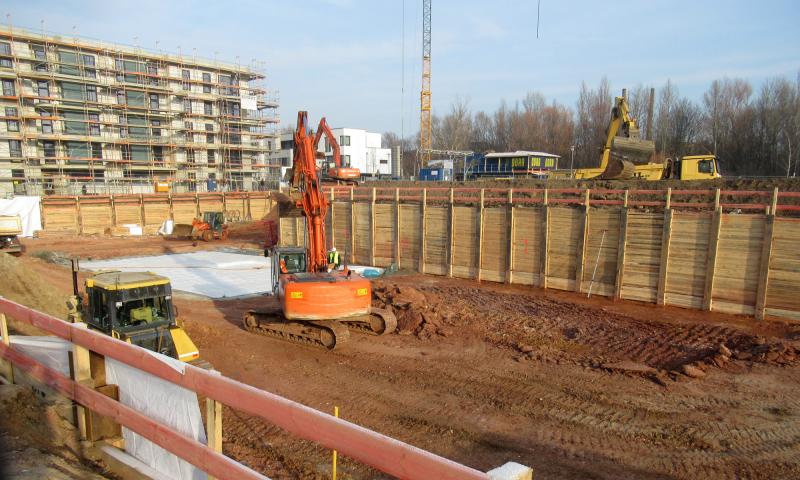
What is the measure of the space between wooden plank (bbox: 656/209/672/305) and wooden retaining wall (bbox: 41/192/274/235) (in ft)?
107

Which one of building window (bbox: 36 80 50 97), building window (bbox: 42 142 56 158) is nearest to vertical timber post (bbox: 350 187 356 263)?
building window (bbox: 42 142 56 158)

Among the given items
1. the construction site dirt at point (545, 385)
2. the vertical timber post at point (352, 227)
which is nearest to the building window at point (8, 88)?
the vertical timber post at point (352, 227)

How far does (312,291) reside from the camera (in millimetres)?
11219

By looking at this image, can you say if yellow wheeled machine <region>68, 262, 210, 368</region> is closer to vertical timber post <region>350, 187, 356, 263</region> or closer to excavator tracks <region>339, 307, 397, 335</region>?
excavator tracks <region>339, 307, 397, 335</region>

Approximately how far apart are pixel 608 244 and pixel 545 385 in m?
8.29

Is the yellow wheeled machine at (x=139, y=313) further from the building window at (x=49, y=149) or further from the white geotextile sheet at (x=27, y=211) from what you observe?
the building window at (x=49, y=149)

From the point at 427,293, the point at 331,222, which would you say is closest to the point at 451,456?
the point at 427,293

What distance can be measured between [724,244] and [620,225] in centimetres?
285

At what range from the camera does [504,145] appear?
80.4 m

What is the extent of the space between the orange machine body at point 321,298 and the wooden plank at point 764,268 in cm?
1069

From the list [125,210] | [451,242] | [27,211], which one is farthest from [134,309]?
[125,210]

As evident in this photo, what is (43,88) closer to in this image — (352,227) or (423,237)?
(352,227)

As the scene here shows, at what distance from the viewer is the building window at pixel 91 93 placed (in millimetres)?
53719

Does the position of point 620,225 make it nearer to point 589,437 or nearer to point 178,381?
point 589,437
